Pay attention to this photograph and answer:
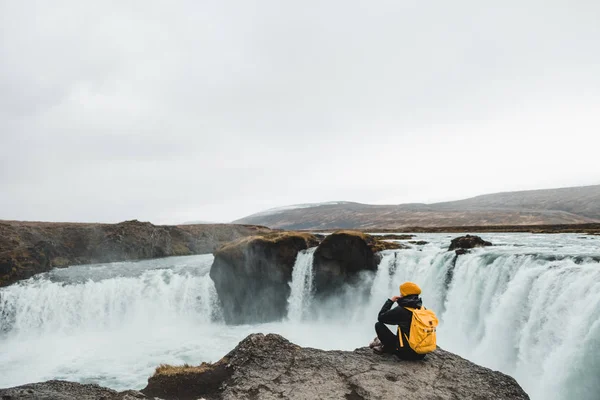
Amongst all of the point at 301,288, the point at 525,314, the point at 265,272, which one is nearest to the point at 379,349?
the point at 525,314

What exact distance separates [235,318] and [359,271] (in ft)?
42.5

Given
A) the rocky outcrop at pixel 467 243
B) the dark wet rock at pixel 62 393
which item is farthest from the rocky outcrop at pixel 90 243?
the rocky outcrop at pixel 467 243

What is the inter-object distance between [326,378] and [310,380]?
383mm

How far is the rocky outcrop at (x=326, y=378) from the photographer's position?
7516 millimetres

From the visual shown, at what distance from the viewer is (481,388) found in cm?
767

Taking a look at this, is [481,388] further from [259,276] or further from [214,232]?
[214,232]

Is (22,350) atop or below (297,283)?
below

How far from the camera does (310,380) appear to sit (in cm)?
807

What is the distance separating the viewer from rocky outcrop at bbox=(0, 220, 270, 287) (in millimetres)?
41188

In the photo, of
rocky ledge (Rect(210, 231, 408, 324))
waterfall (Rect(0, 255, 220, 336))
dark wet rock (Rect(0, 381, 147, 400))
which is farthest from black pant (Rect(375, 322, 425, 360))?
waterfall (Rect(0, 255, 220, 336))

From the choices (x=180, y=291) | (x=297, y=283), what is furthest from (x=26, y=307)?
(x=297, y=283)

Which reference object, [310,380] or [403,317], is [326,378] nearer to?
[310,380]

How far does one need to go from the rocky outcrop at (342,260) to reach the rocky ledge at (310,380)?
2103 centimetres

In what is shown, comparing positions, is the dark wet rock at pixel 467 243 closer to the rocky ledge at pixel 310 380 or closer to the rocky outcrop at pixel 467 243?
the rocky outcrop at pixel 467 243
